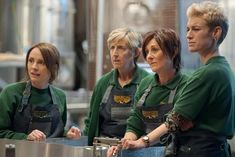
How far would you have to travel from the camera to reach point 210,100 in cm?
171

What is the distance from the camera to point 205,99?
1.70 meters

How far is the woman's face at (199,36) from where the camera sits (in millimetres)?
1759

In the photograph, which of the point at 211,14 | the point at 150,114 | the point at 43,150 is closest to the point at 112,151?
the point at 43,150

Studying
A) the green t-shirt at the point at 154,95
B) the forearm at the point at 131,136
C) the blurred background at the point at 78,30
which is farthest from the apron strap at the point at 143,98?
the blurred background at the point at 78,30

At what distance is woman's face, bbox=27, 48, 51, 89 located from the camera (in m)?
2.17

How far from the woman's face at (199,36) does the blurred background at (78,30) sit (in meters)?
0.81

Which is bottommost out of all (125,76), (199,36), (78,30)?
(125,76)

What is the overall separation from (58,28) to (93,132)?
9.20ft

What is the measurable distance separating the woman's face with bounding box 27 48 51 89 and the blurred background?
0.75 meters

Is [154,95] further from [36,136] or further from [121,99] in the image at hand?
[36,136]

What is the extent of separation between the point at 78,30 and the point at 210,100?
384 cm

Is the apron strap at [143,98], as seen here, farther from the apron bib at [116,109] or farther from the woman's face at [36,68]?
the woman's face at [36,68]

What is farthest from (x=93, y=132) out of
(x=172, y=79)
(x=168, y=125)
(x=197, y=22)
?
(x=197, y=22)

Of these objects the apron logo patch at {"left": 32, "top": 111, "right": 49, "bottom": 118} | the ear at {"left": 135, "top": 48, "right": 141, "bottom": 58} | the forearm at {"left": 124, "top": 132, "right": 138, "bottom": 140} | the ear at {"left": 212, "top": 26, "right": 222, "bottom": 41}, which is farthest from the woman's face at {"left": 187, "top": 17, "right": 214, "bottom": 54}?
the apron logo patch at {"left": 32, "top": 111, "right": 49, "bottom": 118}
